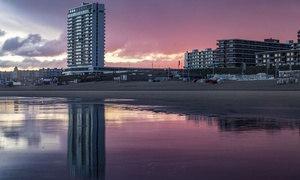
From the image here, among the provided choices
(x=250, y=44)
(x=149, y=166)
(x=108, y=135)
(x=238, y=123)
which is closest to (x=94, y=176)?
(x=149, y=166)

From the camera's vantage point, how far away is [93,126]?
18016 mm

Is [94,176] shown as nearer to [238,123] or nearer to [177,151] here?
[177,151]

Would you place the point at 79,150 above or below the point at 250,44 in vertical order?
below

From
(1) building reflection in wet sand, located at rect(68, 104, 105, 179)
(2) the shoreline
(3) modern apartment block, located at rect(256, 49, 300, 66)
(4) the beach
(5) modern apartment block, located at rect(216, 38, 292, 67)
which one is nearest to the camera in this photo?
(1) building reflection in wet sand, located at rect(68, 104, 105, 179)

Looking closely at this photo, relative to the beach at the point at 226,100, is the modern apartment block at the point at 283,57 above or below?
above

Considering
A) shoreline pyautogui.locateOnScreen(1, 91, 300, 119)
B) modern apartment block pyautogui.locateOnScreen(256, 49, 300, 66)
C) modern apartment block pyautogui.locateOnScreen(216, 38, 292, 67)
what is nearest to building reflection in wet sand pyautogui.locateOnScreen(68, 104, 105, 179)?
shoreline pyautogui.locateOnScreen(1, 91, 300, 119)

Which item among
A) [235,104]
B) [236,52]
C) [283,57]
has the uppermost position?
[236,52]

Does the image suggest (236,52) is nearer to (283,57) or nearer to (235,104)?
(283,57)

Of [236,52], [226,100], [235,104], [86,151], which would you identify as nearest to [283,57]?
[236,52]

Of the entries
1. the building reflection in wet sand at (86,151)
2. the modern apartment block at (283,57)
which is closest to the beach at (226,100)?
the building reflection in wet sand at (86,151)

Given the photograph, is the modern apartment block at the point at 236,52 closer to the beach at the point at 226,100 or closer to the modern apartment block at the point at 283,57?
the modern apartment block at the point at 283,57

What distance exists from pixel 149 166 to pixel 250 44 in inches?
7490

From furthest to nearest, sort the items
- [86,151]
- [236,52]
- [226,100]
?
1. [236,52]
2. [226,100]
3. [86,151]

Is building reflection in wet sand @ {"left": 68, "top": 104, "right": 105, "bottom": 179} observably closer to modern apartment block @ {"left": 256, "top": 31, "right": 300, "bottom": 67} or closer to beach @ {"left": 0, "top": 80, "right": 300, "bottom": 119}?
beach @ {"left": 0, "top": 80, "right": 300, "bottom": 119}
